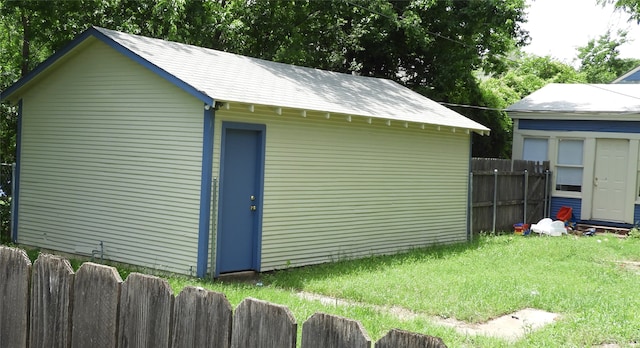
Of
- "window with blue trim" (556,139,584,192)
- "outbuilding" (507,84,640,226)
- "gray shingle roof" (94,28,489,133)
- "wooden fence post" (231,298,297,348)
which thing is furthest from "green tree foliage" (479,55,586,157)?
"wooden fence post" (231,298,297,348)

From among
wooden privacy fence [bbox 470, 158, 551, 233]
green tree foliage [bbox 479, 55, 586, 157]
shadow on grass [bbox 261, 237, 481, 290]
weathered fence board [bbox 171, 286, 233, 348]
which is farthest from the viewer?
green tree foliage [bbox 479, 55, 586, 157]

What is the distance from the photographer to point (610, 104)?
20.3m

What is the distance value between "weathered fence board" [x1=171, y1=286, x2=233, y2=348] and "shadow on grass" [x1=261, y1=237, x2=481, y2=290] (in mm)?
7039

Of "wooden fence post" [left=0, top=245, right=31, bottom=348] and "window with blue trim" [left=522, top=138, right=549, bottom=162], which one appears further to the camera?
"window with blue trim" [left=522, top=138, right=549, bottom=162]

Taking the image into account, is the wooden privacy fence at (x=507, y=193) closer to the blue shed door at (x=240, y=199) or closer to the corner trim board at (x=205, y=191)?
the blue shed door at (x=240, y=199)

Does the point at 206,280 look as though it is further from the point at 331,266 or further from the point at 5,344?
the point at 5,344

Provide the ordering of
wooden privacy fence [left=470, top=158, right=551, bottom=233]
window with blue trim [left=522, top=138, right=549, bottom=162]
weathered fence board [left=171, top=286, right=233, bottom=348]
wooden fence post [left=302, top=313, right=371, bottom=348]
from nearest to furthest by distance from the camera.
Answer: wooden fence post [left=302, top=313, right=371, bottom=348]
weathered fence board [left=171, top=286, right=233, bottom=348]
wooden privacy fence [left=470, top=158, right=551, bottom=233]
window with blue trim [left=522, top=138, right=549, bottom=162]

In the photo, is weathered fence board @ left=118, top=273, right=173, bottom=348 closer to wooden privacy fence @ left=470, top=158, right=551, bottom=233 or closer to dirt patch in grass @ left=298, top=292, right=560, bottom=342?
dirt patch in grass @ left=298, top=292, right=560, bottom=342

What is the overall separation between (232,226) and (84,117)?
3.57 metres

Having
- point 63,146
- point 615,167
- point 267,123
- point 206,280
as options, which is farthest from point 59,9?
point 615,167

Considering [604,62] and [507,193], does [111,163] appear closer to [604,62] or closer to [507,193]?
[507,193]

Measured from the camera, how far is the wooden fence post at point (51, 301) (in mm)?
3473

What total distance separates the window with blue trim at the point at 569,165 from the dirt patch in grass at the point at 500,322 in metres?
12.1

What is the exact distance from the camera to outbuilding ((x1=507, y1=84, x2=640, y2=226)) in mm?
19328
